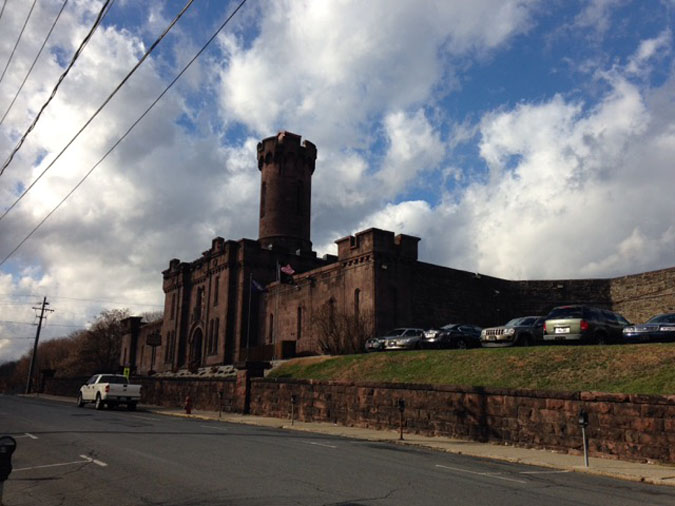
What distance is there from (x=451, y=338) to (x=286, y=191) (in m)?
31.6

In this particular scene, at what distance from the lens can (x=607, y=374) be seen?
663 inches

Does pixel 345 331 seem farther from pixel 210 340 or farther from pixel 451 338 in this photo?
pixel 210 340

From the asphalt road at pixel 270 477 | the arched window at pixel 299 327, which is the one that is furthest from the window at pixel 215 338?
the asphalt road at pixel 270 477

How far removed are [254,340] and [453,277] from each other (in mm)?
18202

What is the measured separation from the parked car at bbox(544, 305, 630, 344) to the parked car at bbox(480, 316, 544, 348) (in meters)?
1.53

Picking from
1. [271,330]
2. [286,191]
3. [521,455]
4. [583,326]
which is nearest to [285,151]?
[286,191]

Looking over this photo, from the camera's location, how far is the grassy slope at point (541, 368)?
16062mm

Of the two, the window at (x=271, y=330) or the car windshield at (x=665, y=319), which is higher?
the window at (x=271, y=330)

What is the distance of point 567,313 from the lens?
891 inches

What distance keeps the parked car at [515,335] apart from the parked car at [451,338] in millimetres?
3260

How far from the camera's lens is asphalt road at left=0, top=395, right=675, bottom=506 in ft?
26.0

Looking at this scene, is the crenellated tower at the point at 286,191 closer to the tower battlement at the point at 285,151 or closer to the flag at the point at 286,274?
the tower battlement at the point at 285,151

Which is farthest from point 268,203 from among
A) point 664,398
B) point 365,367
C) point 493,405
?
point 664,398

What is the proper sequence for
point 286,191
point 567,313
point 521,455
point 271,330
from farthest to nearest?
point 286,191
point 271,330
point 567,313
point 521,455
